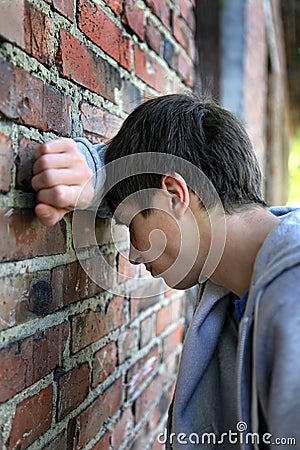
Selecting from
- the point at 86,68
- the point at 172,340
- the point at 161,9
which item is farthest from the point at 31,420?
the point at 161,9

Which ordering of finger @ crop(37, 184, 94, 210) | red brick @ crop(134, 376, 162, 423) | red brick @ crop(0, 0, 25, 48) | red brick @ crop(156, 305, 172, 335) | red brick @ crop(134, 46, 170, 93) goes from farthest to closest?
red brick @ crop(156, 305, 172, 335) < red brick @ crop(134, 376, 162, 423) < red brick @ crop(134, 46, 170, 93) < finger @ crop(37, 184, 94, 210) < red brick @ crop(0, 0, 25, 48)

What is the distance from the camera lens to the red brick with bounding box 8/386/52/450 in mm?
879

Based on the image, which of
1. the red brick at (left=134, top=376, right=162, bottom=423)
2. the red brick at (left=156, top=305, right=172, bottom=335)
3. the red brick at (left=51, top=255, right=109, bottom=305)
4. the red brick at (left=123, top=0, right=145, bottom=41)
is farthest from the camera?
the red brick at (left=156, top=305, right=172, bottom=335)

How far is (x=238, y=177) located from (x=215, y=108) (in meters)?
0.15

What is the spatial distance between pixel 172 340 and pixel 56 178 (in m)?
1.04

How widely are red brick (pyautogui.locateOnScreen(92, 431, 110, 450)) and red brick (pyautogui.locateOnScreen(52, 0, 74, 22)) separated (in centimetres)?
84

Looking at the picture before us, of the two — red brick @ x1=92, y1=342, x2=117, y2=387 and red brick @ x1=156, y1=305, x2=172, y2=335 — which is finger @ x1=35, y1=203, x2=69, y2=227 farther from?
red brick @ x1=156, y1=305, x2=172, y2=335

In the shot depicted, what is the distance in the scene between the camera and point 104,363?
1271 mm

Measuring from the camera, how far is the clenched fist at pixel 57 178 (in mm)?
906

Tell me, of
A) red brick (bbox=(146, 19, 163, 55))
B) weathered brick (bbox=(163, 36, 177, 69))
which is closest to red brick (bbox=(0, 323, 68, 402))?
red brick (bbox=(146, 19, 163, 55))

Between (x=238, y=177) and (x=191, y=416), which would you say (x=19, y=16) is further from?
(x=191, y=416)

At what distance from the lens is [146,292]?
154cm

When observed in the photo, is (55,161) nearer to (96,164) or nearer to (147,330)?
(96,164)

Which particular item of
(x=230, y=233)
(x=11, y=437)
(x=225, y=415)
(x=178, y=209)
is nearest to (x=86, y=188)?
(x=178, y=209)
